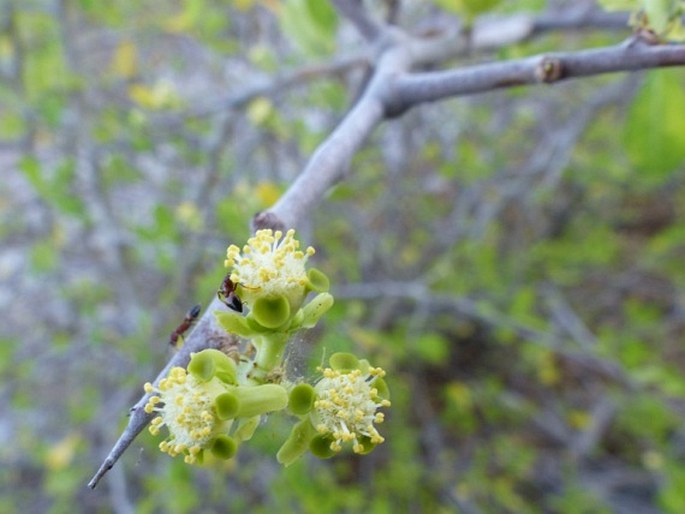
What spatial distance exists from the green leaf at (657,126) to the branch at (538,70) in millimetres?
557

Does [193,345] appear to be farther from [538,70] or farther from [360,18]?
[360,18]

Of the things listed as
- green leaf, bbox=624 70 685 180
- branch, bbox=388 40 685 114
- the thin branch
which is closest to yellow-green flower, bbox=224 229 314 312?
branch, bbox=388 40 685 114

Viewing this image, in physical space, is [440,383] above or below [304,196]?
below

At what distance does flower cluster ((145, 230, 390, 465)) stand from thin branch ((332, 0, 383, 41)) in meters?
0.54

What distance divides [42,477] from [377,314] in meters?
1.60

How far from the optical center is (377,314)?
2287 millimetres

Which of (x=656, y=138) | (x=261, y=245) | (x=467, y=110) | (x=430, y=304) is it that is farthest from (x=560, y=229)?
(x=261, y=245)

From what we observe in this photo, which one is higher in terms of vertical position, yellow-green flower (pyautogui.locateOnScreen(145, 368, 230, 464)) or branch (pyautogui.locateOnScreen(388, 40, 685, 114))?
branch (pyautogui.locateOnScreen(388, 40, 685, 114))

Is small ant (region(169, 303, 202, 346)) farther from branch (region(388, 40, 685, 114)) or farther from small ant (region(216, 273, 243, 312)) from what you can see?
branch (region(388, 40, 685, 114))

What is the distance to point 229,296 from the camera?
481 millimetres

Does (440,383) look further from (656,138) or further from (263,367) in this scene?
(263,367)

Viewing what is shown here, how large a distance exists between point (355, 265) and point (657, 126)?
1413 millimetres

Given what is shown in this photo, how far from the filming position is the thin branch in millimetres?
933

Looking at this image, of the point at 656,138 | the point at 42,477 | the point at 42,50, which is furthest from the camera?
the point at 42,477
